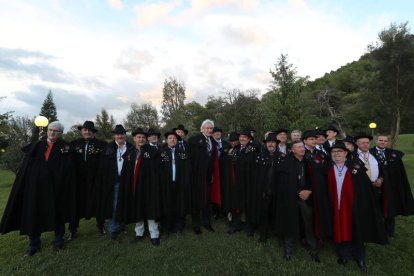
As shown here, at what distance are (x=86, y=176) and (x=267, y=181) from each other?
403cm

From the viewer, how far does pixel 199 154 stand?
24.9 ft

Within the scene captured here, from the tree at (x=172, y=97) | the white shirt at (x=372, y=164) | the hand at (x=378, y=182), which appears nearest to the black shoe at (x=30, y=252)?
the white shirt at (x=372, y=164)

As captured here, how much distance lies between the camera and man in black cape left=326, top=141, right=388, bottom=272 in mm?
5680

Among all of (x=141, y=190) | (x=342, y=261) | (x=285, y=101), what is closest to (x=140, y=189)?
(x=141, y=190)

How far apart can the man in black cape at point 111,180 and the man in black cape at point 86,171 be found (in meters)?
→ 0.13

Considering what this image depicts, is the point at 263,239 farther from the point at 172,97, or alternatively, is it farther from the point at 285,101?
the point at 172,97

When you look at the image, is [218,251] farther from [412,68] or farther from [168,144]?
[412,68]

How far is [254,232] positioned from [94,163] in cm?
401

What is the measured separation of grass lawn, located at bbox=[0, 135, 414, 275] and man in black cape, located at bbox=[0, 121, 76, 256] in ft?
1.87

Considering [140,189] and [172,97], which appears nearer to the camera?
[140,189]

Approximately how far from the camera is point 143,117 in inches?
2116

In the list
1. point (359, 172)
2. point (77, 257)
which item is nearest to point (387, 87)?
point (359, 172)

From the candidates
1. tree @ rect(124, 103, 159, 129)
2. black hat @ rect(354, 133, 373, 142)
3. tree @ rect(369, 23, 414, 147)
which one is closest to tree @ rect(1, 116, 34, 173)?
tree @ rect(124, 103, 159, 129)

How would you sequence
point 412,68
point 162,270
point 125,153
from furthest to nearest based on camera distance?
point 412,68, point 125,153, point 162,270
